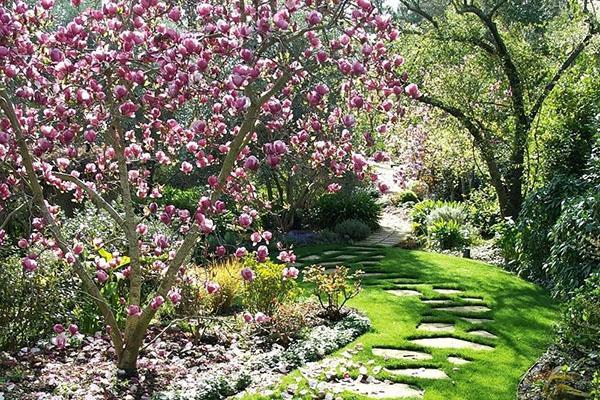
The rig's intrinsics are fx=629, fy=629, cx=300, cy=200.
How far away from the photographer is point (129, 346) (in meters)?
4.75

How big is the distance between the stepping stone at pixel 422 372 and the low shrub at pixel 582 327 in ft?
3.15

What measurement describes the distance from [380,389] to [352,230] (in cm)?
863

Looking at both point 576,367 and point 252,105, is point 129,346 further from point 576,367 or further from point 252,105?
point 576,367

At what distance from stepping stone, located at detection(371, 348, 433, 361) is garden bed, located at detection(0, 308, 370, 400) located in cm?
35

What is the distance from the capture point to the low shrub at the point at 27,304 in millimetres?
5234

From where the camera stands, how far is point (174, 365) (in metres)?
5.07

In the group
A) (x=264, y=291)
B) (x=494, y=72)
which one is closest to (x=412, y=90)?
(x=264, y=291)

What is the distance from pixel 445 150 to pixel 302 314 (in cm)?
1026

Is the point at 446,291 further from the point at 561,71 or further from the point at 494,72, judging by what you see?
the point at 494,72

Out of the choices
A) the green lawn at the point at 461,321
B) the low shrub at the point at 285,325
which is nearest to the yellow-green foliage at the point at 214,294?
the low shrub at the point at 285,325

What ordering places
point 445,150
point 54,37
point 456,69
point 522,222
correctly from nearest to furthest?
point 54,37
point 522,222
point 456,69
point 445,150

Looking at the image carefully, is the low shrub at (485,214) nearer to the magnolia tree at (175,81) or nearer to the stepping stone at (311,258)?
the stepping stone at (311,258)

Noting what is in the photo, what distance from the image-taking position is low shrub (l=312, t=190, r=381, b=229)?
14.4m

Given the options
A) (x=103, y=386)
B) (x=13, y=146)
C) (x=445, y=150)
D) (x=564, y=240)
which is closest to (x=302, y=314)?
(x=103, y=386)
